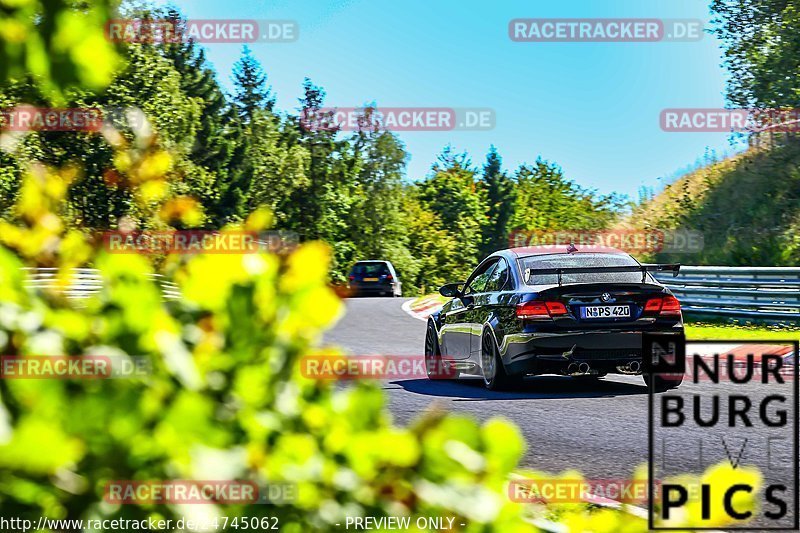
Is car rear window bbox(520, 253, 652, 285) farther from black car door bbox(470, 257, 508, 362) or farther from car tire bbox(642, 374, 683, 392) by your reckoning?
car tire bbox(642, 374, 683, 392)

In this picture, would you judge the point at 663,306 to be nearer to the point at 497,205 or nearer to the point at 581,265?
the point at 581,265

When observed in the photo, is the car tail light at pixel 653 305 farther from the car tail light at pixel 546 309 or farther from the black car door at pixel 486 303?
the black car door at pixel 486 303

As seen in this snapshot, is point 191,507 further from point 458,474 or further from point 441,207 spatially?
point 441,207

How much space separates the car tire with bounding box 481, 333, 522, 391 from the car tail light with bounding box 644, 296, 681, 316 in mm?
1566

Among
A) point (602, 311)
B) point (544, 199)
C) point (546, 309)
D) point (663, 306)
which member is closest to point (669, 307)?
point (663, 306)

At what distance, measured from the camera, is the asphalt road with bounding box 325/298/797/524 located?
24.4 ft

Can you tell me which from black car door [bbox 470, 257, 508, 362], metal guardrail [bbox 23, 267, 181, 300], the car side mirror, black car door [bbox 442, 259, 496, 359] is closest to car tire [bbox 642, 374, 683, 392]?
black car door [bbox 470, 257, 508, 362]

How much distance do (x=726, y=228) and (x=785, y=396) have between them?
74.3ft

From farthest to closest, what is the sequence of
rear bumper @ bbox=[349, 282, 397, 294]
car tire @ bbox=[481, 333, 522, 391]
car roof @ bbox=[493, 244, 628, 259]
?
1. rear bumper @ bbox=[349, 282, 397, 294]
2. car roof @ bbox=[493, 244, 628, 259]
3. car tire @ bbox=[481, 333, 522, 391]

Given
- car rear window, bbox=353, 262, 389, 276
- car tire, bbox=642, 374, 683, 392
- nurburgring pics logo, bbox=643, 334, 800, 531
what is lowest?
car rear window, bbox=353, 262, 389, 276

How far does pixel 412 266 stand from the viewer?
9056 centimetres

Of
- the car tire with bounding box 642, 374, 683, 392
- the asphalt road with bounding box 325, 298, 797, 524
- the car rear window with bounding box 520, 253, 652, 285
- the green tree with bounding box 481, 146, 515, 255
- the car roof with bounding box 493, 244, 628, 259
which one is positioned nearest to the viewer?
the asphalt road with bounding box 325, 298, 797, 524

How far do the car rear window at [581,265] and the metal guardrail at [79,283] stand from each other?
30.5 feet

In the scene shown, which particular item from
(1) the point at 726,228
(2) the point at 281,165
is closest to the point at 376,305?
(1) the point at 726,228
